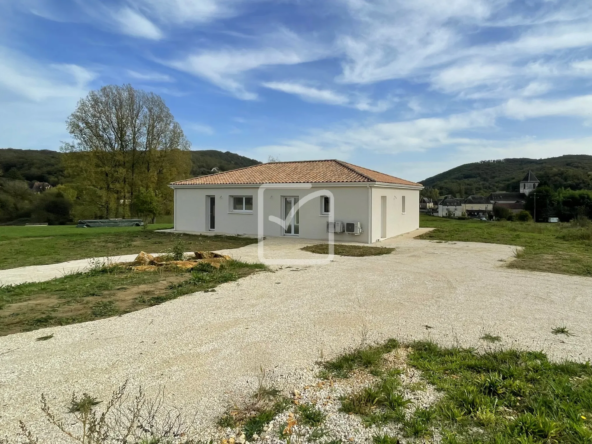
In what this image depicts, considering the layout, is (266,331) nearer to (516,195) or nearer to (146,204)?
(146,204)

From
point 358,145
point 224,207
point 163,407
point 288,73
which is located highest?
point 288,73

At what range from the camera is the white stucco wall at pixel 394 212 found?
1708 cm

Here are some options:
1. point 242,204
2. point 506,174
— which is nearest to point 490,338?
point 242,204

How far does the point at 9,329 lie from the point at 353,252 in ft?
34.2

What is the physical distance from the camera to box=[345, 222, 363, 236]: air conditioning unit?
1655 centimetres

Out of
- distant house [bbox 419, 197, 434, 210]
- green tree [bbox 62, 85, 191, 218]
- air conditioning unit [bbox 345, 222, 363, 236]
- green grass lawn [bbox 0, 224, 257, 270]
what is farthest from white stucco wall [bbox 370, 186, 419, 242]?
distant house [bbox 419, 197, 434, 210]

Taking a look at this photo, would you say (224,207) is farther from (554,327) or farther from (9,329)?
(554,327)

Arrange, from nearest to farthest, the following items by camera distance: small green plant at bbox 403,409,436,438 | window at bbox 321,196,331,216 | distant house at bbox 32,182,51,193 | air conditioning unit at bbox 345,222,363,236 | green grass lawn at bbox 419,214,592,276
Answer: small green plant at bbox 403,409,436,438
green grass lawn at bbox 419,214,592,276
air conditioning unit at bbox 345,222,363,236
window at bbox 321,196,331,216
distant house at bbox 32,182,51,193

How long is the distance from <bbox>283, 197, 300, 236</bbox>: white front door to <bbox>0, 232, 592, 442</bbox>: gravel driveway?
924cm

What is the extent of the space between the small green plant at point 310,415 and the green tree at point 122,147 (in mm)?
29994

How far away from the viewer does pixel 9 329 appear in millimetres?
5387

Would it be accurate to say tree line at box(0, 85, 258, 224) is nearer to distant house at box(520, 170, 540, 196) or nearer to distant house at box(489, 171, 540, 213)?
distant house at box(489, 171, 540, 213)

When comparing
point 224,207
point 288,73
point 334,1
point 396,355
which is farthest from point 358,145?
point 396,355

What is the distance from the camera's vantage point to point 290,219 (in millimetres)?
18500
